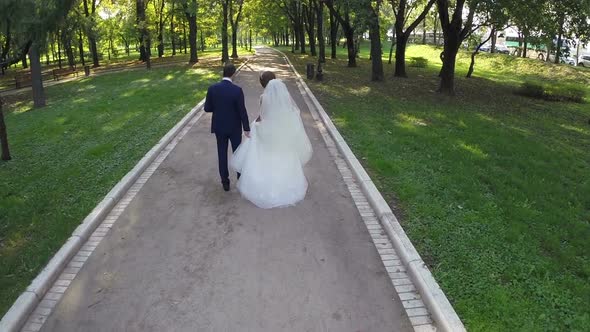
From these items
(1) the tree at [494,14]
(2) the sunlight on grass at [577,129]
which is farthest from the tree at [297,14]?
(2) the sunlight on grass at [577,129]

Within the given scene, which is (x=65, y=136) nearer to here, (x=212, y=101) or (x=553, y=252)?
(x=212, y=101)

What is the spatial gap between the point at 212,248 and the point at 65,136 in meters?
8.34

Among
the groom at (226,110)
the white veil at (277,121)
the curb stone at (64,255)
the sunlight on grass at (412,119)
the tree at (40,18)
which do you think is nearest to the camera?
the curb stone at (64,255)

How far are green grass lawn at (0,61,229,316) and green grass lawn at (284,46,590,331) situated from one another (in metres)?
4.87

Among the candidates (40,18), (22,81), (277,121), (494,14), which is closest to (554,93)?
(494,14)

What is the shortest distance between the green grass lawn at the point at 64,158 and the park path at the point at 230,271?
2.58ft

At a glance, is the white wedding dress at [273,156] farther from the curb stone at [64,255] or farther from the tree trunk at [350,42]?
the tree trunk at [350,42]

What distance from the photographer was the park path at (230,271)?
13.9 ft

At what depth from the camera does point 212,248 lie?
556cm

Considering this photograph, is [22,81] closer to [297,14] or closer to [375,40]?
[375,40]

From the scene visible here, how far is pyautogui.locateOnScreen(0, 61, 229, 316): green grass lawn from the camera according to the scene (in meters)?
5.74

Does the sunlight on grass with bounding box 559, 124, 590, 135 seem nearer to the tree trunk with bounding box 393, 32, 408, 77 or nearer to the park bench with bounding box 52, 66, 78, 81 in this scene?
the tree trunk with bounding box 393, 32, 408, 77

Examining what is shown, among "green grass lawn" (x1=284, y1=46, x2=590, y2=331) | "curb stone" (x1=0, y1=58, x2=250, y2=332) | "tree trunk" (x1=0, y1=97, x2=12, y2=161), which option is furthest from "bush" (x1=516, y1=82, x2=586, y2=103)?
"tree trunk" (x1=0, y1=97, x2=12, y2=161)

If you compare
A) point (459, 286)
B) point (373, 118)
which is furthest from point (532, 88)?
point (459, 286)
